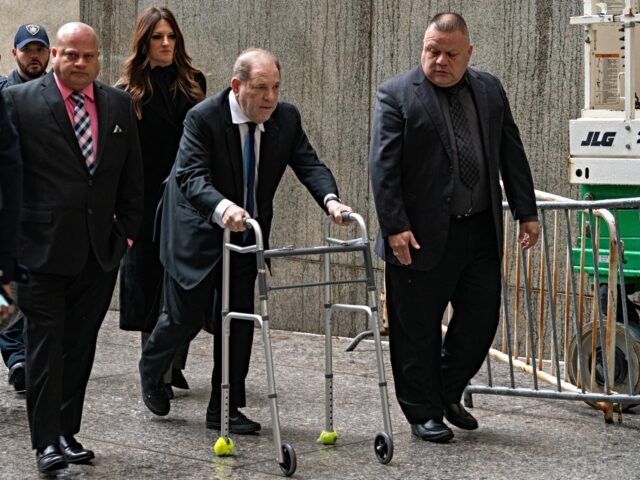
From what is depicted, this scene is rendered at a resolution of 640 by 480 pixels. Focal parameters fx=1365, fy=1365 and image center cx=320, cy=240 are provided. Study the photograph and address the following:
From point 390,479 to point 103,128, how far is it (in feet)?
6.45

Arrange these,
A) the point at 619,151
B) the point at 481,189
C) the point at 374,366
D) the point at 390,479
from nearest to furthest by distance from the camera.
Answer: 1. the point at 390,479
2. the point at 481,189
3. the point at 619,151
4. the point at 374,366

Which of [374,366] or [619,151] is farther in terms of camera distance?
[374,366]

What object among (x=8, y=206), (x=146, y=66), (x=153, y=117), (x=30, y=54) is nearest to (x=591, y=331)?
(x=153, y=117)

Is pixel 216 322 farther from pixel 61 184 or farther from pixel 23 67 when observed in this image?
pixel 23 67

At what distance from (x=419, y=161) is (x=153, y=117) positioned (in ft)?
5.70

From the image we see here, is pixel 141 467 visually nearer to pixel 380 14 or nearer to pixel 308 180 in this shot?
pixel 308 180

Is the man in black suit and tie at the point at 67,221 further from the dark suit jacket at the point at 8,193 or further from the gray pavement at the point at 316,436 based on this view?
the dark suit jacket at the point at 8,193

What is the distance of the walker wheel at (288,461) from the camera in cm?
575

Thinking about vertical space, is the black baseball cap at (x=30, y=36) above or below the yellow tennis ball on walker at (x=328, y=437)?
above

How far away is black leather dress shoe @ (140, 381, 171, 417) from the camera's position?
686 centimetres

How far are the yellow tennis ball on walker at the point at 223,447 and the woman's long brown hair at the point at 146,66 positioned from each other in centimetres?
206

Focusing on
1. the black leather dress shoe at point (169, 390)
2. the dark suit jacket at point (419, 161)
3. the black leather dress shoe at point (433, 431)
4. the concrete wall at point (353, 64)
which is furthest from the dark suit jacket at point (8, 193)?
the concrete wall at point (353, 64)

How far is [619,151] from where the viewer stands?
6957mm

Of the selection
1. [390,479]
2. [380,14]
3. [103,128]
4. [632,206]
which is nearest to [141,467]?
[390,479]
